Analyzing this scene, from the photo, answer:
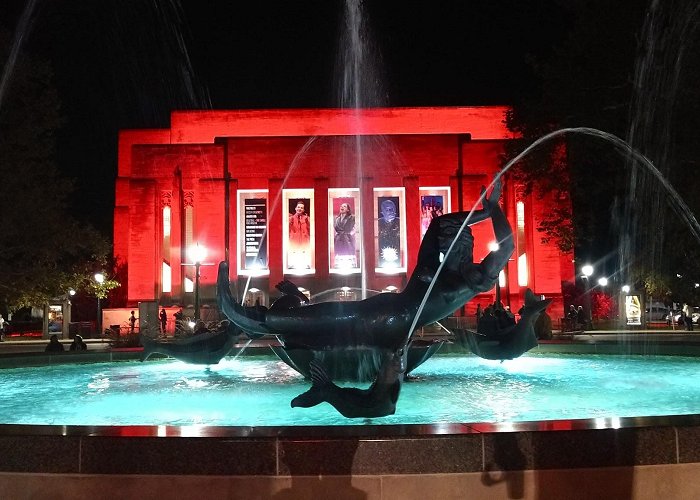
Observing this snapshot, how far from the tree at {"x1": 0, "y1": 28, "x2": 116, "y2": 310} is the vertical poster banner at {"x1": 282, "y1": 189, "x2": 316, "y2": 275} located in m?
16.5

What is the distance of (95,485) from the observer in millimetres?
4441

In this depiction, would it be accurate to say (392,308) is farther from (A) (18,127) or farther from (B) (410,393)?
(A) (18,127)

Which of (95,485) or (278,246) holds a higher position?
(278,246)

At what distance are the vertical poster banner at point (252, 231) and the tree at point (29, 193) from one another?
603 inches

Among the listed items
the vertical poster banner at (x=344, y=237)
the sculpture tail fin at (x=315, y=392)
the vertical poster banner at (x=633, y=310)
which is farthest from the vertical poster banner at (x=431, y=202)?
the sculpture tail fin at (x=315, y=392)

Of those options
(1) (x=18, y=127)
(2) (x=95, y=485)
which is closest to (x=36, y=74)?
(1) (x=18, y=127)

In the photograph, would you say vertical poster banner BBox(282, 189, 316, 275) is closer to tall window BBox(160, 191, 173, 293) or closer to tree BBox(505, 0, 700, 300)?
tall window BBox(160, 191, 173, 293)

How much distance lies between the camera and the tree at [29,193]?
78.9 feet

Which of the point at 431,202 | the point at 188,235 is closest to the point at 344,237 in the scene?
the point at 431,202

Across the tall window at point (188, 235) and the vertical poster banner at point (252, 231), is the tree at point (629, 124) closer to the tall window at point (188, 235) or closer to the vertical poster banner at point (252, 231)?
the vertical poster banner at point (252, 231)

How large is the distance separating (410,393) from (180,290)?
35556 mm

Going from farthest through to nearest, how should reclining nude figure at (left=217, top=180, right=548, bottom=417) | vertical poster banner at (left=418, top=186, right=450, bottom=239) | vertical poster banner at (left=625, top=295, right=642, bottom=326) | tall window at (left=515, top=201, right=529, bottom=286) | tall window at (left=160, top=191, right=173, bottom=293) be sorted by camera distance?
tall window at (left=160, top=191, right=173, bottom=293) → tall window at (left=515, top=201, right=529, bottom=286) → vertical poster banner at (left=418, top=186, right=450, bottom=239) → vertical poster banner at (left=625, top=295, right=642, bottom=326) → reclining nude figure at (left=217, top=180, right=548, bottom=417)

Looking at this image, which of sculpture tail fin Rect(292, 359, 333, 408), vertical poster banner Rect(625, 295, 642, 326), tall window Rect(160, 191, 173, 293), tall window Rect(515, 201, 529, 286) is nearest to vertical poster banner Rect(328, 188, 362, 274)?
tall window Rect(515, 201, 529, 286)

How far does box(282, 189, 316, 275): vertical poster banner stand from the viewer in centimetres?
4222
